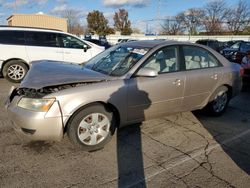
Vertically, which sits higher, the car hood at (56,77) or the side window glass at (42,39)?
Result: the side window glass at (42,39)

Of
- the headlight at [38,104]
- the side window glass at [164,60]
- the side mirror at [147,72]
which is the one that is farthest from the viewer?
the side window glass at [164,60]

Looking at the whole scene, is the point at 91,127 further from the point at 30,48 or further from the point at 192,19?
the point at 192,19

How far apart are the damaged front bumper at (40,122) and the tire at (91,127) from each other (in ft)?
0.65

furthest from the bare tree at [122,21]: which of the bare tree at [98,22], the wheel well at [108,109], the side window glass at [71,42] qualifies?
the wheel well at [108,109]

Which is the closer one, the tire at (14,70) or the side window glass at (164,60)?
the side window glass at (164,60)

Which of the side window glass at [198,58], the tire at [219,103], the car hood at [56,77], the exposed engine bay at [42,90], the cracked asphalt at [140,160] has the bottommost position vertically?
the cracked asphalt at [140,160]

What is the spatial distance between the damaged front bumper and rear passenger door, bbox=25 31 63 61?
5.63 meters

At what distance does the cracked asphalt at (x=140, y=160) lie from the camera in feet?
10.3

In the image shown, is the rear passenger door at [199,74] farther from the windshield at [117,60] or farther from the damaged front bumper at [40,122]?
the damaged front bumper at [40,122]

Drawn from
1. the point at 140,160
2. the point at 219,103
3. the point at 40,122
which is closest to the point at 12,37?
the point at 40,122

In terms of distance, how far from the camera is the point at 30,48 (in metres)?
8.75

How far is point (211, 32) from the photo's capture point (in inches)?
2440

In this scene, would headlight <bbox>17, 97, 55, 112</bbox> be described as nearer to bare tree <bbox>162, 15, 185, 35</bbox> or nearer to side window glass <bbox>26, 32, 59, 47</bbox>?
side window glass <bbox>26, 32, 59, 47</bbox>

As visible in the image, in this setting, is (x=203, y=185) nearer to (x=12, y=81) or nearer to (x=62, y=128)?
(x=62, y=128)
